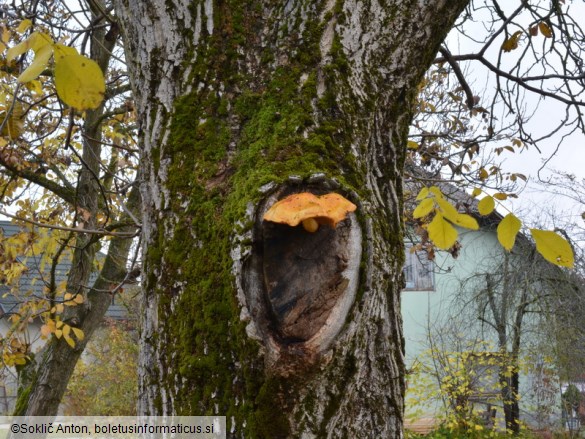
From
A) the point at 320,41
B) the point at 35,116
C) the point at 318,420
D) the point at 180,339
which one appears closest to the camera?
the point at 318,420

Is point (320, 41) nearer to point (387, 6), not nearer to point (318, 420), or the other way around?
point (387, 6)

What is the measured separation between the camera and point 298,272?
1187 millimetres

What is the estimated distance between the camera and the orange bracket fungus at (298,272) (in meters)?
1.14

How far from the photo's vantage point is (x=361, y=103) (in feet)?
4.87

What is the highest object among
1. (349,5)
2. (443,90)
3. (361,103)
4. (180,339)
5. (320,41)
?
(443,90)

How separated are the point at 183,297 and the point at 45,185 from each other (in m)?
3.82

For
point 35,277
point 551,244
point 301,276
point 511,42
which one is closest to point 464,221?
point 551,244

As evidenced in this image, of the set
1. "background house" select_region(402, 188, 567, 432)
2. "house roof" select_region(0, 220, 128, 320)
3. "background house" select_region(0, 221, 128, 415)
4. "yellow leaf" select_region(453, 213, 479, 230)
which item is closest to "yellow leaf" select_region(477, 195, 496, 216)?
"yellow leaf" select_region(453, 213, 479, 230)

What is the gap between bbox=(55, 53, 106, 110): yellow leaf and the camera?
0.91m

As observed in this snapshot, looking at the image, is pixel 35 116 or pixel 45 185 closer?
pixel 45 185

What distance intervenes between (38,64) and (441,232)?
101 cm

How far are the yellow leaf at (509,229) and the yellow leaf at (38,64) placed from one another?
1018mm

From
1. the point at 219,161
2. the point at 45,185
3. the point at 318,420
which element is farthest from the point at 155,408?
the point at 45,185

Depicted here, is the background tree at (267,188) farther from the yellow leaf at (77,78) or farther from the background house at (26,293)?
the background house at (26,293)
